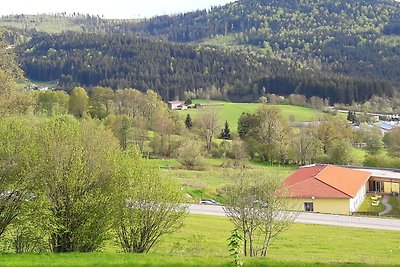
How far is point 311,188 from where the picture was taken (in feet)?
168

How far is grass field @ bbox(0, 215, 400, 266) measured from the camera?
21.3 metres

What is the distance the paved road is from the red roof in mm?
3709

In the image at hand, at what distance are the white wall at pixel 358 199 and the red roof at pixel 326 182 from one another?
62 centimetres

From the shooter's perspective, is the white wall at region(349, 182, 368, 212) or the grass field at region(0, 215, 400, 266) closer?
the grass field at region(0, 215, 400, 266)

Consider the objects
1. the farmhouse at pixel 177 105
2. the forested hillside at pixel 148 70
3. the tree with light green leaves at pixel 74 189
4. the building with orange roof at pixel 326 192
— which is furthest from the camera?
the forested hillside at pixel 148 70

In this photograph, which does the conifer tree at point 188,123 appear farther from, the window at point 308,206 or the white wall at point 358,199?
the window at point 308,206

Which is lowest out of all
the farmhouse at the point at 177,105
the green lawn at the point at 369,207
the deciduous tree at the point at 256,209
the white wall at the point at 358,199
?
the green lawn at the point at 369,207

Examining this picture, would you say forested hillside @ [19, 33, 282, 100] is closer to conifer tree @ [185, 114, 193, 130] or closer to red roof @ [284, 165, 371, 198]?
conifer tree @ [185, 114, 193, 130]

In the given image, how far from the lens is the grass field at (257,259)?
21.3m

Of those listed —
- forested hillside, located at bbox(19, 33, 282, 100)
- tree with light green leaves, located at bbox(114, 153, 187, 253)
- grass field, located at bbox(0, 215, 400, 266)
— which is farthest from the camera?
forested hillside, located at bbox(19, 33, 282, 100)

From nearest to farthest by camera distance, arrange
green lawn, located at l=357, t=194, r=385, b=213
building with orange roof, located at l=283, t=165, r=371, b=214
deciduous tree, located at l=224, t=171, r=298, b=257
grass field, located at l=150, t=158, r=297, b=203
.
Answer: deciduous tree, located at l=224, t=171, r=298, b=257 → building with orange roof, located at l=283, t=165, r=371, b=214 → green lawn, located at l=357, t=194, r=385, b=213 → grass field, located at l=150, t=158, r=297, b=203

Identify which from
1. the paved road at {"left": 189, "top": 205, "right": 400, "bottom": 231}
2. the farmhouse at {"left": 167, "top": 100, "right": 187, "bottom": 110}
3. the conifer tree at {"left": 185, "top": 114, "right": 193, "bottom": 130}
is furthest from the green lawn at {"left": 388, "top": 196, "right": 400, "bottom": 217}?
the farmhouse at {"left": 167, "top": 100, "right": 187, "bottom": 110}

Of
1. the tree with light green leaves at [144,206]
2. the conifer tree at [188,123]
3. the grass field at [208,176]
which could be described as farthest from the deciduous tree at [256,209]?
the conifer tree at [188,123]

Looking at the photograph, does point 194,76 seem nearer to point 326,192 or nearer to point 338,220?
point 326,192
